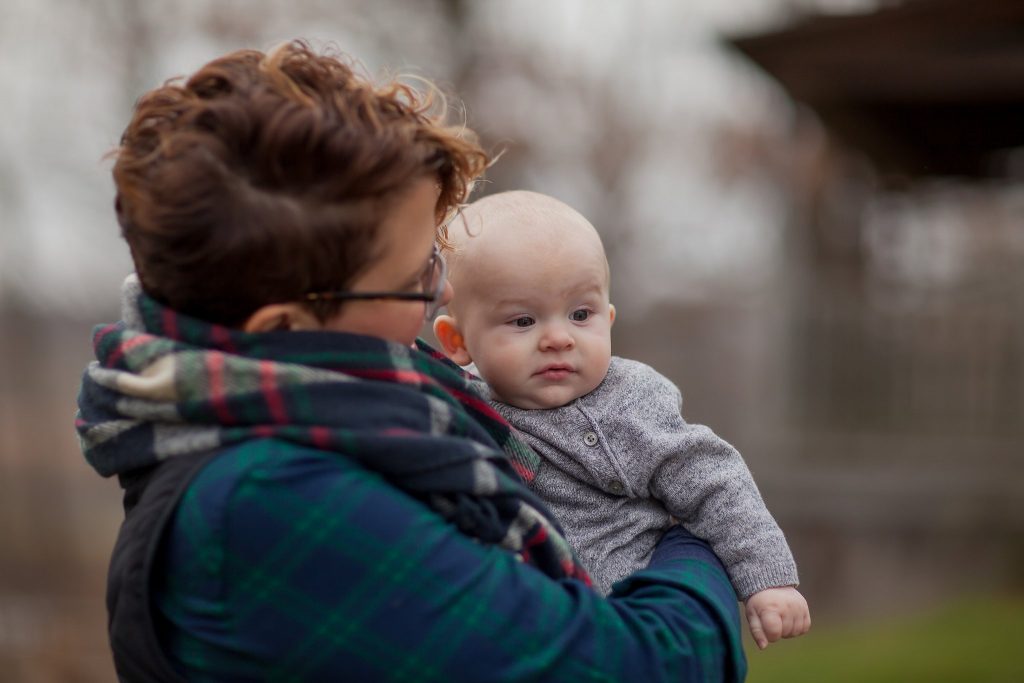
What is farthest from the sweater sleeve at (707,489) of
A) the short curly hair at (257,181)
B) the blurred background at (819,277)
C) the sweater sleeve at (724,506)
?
the blurred background at (819,277)

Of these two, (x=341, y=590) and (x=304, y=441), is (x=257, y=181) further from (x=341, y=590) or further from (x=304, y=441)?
(x=341, y=590)

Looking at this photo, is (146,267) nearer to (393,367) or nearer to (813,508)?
(393,367)

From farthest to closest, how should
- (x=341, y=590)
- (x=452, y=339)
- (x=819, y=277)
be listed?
(x=819, y=277) < (x=452, y=339) < (x=341, y=590)

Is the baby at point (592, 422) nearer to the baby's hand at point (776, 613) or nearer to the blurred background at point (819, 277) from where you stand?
the baby's hand at point (776, 613)

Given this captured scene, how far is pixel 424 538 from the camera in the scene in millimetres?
1392

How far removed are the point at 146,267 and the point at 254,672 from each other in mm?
550

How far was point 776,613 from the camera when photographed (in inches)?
70.4

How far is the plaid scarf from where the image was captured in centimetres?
142

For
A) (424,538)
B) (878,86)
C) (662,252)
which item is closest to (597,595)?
(424,538)

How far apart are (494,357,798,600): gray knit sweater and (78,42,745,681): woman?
0.28 meters

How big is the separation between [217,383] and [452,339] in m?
0.71

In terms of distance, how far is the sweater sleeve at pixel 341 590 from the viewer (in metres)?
1.36

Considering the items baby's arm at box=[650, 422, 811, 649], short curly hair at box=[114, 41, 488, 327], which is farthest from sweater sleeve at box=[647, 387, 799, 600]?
short curly hair at box=[114, 41, 488, 327]

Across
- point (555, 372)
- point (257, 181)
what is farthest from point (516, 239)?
point (257, 181)
